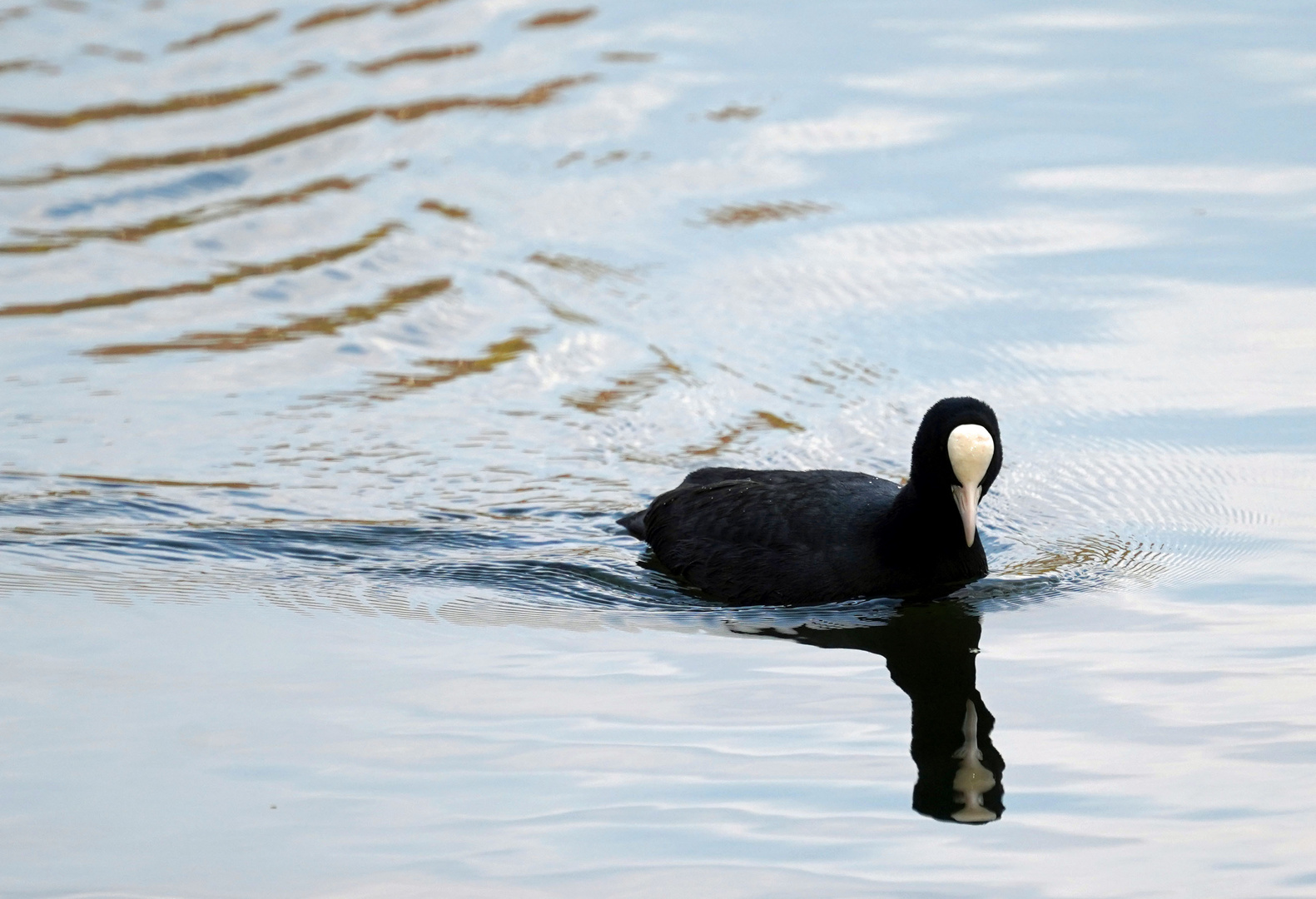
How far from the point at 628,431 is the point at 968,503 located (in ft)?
7.54

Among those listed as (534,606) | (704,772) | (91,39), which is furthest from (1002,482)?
(91,39)

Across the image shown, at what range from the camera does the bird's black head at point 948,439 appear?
18.7 ft

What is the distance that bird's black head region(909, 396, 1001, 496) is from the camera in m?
5.69

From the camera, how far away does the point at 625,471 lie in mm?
7395

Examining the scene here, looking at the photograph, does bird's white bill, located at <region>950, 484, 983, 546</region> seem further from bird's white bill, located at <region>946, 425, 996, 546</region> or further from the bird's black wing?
the bird's black wing

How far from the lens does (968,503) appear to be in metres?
5.70

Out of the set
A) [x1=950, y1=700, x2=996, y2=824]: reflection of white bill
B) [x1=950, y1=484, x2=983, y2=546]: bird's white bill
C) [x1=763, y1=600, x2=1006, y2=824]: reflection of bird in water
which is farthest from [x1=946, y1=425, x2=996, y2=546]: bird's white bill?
[x1=950, y1=700, x2=996, y2=824]: reflection of white bill

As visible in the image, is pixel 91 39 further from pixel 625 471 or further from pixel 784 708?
pixel 784 708

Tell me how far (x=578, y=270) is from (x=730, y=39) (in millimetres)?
3777

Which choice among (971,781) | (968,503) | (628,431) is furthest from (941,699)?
(628,431)

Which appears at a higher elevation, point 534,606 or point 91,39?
point 91,39

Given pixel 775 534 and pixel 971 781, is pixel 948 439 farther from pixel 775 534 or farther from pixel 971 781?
pixel 971 781

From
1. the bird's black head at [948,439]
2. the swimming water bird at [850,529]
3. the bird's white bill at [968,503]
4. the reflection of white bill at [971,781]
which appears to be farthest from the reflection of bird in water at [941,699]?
the bird's black head at [948,439]

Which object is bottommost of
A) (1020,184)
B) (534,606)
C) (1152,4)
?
(534,606)
